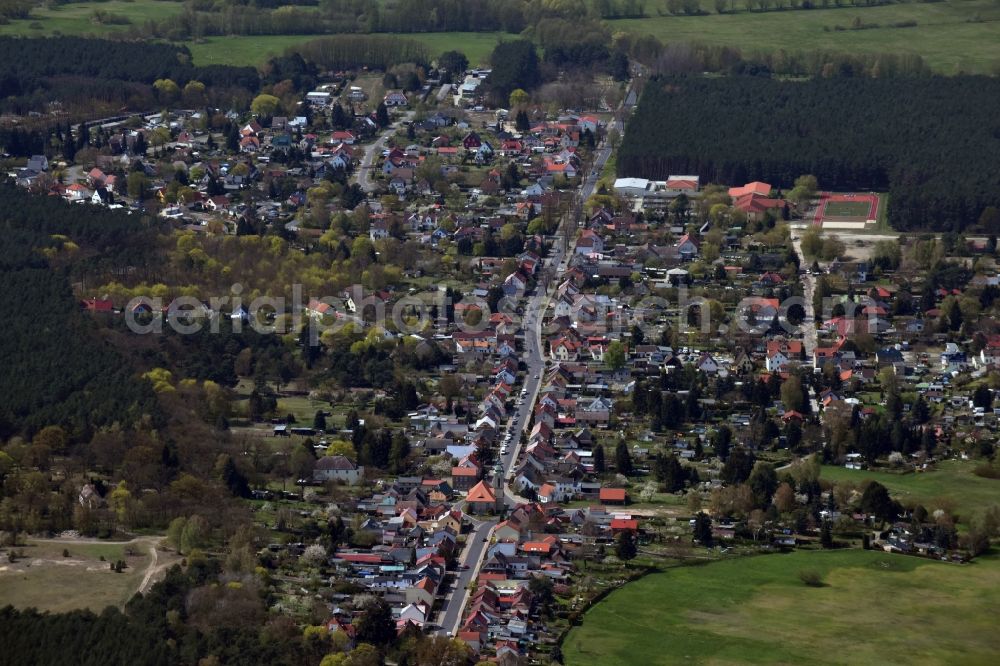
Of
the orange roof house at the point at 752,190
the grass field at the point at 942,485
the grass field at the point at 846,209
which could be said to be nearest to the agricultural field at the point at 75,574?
the grass field at the point at 942,485

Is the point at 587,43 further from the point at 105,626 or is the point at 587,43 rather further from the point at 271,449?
the point at 105,626

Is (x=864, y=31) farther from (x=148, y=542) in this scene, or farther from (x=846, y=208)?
(x=148, y=542)

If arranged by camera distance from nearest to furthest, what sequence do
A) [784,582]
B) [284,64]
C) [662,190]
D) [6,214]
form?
1. [784,582]
2. [6,214]
3. [662,190]
4. [284,64]

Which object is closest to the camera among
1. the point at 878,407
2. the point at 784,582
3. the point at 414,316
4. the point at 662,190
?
the point at 784,582

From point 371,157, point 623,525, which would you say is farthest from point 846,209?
point 623,525

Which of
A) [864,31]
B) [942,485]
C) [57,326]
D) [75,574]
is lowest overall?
[942,485]

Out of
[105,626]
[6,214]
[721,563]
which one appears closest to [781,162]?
[6,214]
